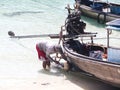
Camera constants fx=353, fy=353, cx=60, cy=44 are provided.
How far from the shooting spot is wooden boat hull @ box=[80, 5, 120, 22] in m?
19.0

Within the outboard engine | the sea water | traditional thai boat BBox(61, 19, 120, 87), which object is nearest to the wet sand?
the sea water

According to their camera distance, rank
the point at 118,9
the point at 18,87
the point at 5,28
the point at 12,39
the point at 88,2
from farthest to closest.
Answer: the point at 88,2 < the point at 118,9 < the point at 5,28 < the point at 12,39 < the point at 18,87

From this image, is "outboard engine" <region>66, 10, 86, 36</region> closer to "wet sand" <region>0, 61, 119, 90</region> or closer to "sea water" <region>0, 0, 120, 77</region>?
"wet sand" <region>0, 61, 119, 90</region>

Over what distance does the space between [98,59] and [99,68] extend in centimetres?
24

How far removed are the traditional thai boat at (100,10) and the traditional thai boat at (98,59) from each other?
7698 millimetres

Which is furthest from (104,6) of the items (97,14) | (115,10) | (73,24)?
(73,24)

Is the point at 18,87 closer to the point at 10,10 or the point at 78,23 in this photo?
the point at 78,23

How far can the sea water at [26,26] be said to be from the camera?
40.7ft

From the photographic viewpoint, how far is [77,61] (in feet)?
33.4

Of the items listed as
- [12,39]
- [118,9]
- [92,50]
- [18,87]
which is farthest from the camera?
[118,9]

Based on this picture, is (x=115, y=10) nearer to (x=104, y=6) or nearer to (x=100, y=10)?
(x=100, y=10)

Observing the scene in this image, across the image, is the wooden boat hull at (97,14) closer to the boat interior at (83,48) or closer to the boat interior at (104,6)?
the boat interior at (104,6)

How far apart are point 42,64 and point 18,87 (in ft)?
6.22

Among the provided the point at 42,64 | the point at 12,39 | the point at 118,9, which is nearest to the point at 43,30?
the point at 12,39
